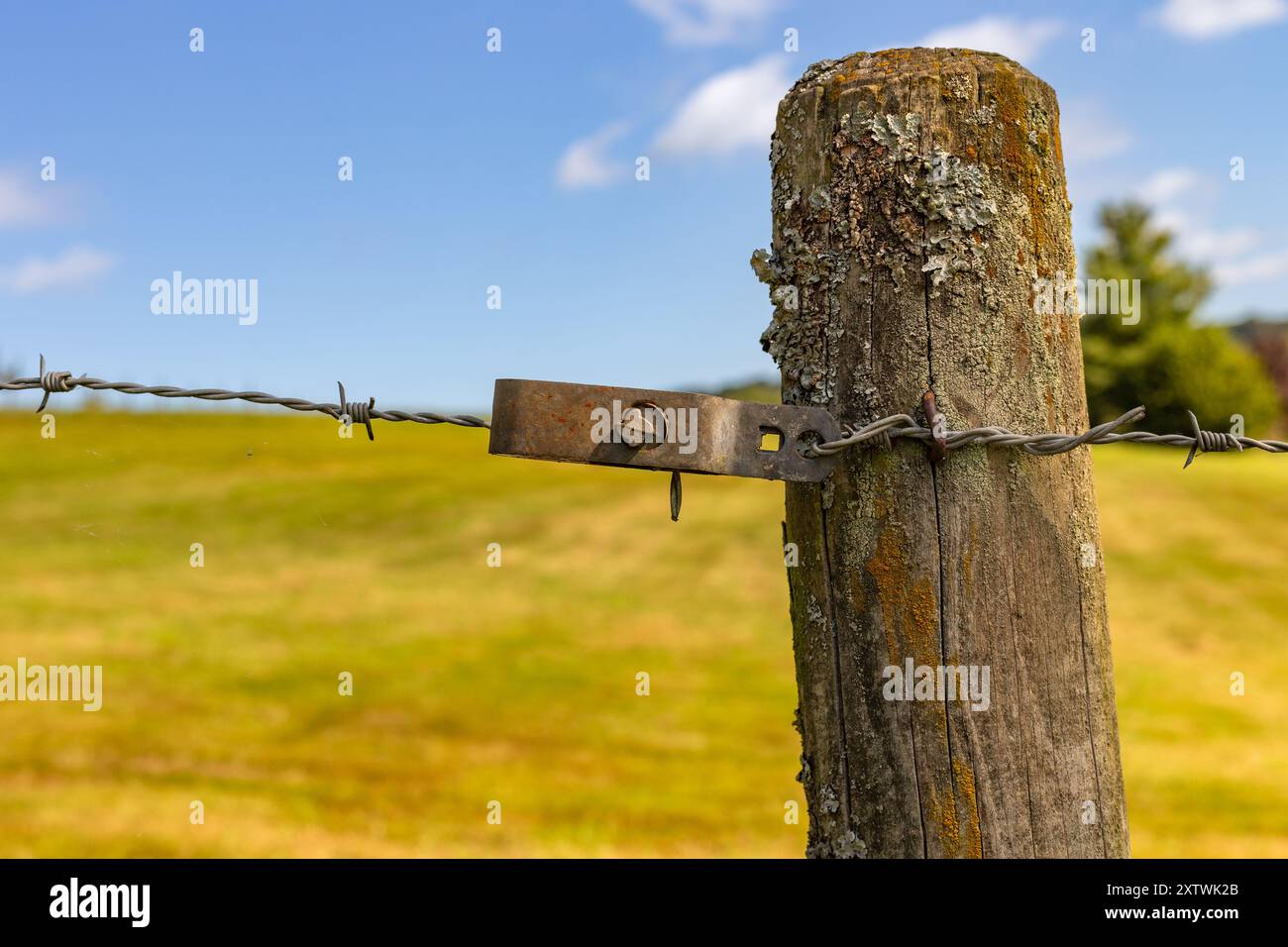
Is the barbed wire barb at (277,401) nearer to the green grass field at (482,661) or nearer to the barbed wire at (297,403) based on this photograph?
the barbed wire at (297,403)

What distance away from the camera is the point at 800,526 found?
2.59 metres

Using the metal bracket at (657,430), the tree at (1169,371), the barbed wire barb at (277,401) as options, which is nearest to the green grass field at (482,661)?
the barbed wire barb at (277,401)

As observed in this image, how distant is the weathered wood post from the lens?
7.98ft

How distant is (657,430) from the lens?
93.8 inches

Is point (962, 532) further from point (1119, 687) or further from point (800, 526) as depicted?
point (1119, 687)

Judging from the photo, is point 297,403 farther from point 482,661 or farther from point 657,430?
Answer: point 482,661

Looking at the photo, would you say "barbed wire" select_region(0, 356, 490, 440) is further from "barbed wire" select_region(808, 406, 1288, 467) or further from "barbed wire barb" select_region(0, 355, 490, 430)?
"barbed wire" select_region(808, 406, 1288, 467)

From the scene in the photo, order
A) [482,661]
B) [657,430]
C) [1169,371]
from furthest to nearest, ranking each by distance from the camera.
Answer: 1. [1169,371]
2. [482,661]
3. [657,430]

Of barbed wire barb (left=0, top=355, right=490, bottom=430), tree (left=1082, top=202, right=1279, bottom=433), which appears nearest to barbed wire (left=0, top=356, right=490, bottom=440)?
barbed wire barb (left=0, top=355, right=490, bottom=430)

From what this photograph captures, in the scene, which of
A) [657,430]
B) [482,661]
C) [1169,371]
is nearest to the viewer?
[657,430]

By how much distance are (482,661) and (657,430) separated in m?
14.6

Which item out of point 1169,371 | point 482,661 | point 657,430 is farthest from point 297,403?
point 1169,371
